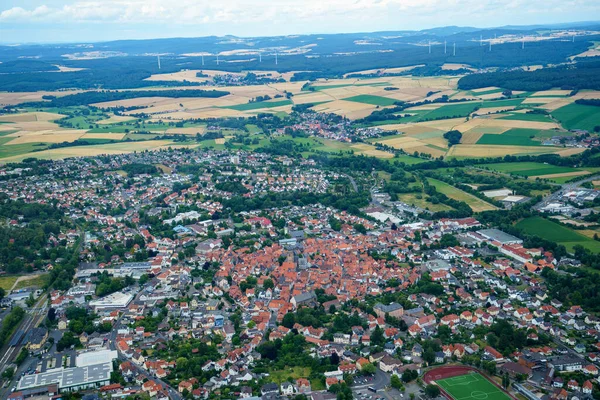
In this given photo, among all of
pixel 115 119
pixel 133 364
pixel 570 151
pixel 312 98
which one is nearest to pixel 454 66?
pixel 312 98

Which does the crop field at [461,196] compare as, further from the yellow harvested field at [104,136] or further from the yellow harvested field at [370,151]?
the yellow harvested field at [104,136]

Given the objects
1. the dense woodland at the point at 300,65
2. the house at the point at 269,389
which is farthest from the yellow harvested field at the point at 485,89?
the house at the point at 269,389

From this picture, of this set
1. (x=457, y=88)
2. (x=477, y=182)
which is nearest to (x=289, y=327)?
(x=477, y=182)

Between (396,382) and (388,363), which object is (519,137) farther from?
(396,382)

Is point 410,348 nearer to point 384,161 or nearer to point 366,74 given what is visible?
point 384,161

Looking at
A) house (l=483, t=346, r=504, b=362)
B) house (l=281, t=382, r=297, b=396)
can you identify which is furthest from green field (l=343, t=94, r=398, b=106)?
house (l=281, t=382, r=297, b=396)
